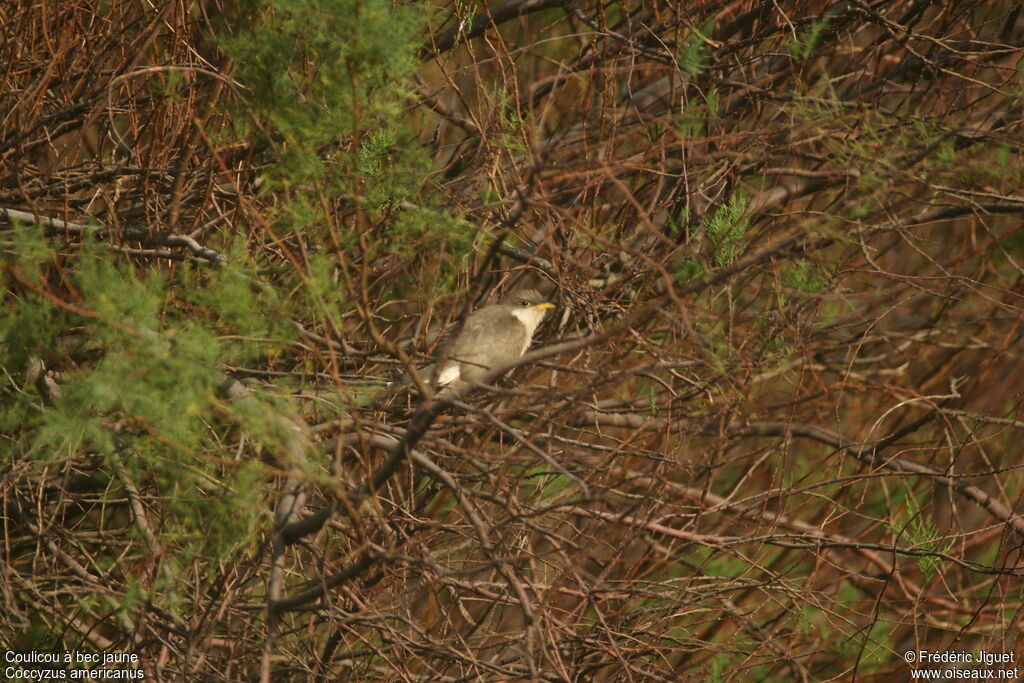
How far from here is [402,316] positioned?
4391mm

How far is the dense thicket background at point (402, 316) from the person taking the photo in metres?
2.88

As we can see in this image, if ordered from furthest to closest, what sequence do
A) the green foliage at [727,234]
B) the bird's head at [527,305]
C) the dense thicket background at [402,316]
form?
the bird's head at [527,305] < the green foliage at [727,234] < the dense thicket background at [402,316]

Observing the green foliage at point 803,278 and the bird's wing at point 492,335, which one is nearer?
the green foliage at point 803,278

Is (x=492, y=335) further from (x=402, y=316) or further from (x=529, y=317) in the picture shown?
(x=402, y=316)

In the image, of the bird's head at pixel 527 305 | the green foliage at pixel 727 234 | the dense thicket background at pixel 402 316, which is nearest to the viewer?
the dense thicket background at pixel 402 316

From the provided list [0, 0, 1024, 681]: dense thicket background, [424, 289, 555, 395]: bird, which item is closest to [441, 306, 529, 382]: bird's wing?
[424, 289, 555, 395]: bird

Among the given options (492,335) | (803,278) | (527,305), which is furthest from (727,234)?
(492,335)

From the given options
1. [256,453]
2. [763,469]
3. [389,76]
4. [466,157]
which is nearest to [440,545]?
[256,453]

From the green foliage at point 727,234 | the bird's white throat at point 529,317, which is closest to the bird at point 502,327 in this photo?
the bird's white throat at point 529,317

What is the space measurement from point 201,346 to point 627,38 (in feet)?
8.83

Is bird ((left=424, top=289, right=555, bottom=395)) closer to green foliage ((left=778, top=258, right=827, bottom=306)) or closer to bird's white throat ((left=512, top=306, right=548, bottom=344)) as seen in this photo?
bird's white throat ((left=512, top=306, right=548, bottom=344))

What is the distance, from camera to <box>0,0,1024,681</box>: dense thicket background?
2.88 metres

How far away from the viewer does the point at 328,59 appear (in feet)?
9.50

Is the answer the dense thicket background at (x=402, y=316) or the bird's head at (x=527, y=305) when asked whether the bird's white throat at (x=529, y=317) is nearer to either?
the bird's head at (x=527, y=305)
